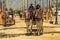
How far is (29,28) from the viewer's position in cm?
1722

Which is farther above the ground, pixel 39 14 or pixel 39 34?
pixel 39 14

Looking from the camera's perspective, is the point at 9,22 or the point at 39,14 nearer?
the point at 39,14

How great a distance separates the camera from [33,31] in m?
18.0

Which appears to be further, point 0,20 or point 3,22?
point 0,20

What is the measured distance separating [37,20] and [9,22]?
413 inches

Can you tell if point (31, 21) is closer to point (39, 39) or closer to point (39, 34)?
point (39, 34)

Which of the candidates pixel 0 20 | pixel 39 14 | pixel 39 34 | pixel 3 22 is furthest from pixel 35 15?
pixel 0 20

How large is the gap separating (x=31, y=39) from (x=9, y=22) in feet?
39.5

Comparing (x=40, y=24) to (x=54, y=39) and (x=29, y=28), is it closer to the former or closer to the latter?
(x=29, y=28)

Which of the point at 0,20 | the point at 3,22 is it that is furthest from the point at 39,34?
the point at 0,20

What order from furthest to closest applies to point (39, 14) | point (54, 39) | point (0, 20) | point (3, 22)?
1. point (0, 20)
2. point (3, 22)
3. point (39, 14)
4. point (54, 39)

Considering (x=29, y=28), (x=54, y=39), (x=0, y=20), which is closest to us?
(x=54, y=39)

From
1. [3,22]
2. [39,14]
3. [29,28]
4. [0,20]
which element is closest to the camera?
[39,14]

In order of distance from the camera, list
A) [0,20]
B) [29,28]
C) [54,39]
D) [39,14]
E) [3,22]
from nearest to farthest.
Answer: [54,39]
[39,14]
[29,28]
[3,22]
[0,20]
